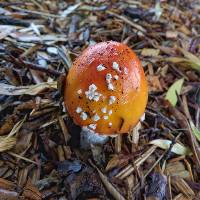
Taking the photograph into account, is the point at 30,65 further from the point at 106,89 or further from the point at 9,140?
the point at 106,89

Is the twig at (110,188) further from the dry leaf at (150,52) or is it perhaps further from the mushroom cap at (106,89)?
the dry leaf at (150,52)

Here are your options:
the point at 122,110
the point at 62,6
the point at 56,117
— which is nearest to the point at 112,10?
the point at 62,6

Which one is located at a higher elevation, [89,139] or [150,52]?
[150,52]

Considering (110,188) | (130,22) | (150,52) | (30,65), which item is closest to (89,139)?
(110,188)

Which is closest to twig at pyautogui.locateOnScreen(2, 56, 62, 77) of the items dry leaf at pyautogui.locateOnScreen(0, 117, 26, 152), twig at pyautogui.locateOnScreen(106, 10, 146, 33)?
dry leaf at pyautogui.locateOnScreen(0, 117, 26, 152)

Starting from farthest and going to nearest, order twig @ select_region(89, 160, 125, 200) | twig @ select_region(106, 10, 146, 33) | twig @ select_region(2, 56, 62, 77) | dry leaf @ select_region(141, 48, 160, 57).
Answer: twig @ select_region(106, 10, 146, 33)
dry leaf @ select_region(141, 48, 160, 57)
twig @ select_region(2, 56, 62, 77)
twig @ select_region(89, 160, 125, 200)

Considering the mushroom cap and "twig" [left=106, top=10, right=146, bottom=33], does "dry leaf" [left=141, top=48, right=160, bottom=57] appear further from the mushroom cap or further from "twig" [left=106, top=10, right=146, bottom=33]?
the mushroom cap

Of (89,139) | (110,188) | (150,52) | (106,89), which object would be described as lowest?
(110,188)

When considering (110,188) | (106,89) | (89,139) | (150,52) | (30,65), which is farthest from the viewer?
(150,52)

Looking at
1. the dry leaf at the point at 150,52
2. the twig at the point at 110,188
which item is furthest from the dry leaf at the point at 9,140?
the dry leaf at the point at 150,52

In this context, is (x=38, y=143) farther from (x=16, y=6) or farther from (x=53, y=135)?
(x=16, y=6)
